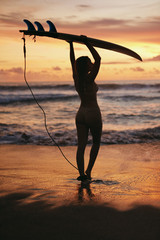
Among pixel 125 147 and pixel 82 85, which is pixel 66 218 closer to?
pixel 82 85

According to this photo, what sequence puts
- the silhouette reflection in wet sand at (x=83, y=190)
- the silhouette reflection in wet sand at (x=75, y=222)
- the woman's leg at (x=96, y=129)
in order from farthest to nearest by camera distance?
the woman's leg at (x=96, y=129) < the silhouette reflection in wet sand at (x=83, y=190) < the silhouette reflection in wet sand at (x=75, y=222)

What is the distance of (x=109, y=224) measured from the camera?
2742 mm

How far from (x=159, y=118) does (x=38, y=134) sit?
6428 mm

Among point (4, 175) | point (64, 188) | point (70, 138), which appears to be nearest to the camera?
point (64, 188)

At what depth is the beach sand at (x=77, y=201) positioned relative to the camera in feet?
8.57

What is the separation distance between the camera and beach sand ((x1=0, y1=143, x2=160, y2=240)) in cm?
261

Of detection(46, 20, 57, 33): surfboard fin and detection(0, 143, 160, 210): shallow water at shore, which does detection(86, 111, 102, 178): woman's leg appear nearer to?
detection(0, 143, 160, 210): shallow water at shore

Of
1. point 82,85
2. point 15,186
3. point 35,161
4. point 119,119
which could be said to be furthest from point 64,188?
point 119,119

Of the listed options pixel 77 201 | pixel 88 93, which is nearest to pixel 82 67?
pixel 88 93

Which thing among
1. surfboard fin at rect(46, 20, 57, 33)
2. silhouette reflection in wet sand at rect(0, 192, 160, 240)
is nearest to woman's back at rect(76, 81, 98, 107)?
surfboard fin at rect(46, 20, 57, 33)

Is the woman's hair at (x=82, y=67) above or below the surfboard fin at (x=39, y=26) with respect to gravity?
below

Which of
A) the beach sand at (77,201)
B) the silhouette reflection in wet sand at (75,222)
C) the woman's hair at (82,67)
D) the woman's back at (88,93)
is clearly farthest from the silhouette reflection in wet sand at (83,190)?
the woman's hair at (82,67)

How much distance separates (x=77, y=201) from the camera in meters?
3.35

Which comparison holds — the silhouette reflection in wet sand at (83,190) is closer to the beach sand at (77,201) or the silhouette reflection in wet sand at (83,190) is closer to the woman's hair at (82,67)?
the beach sand at (77,201)
